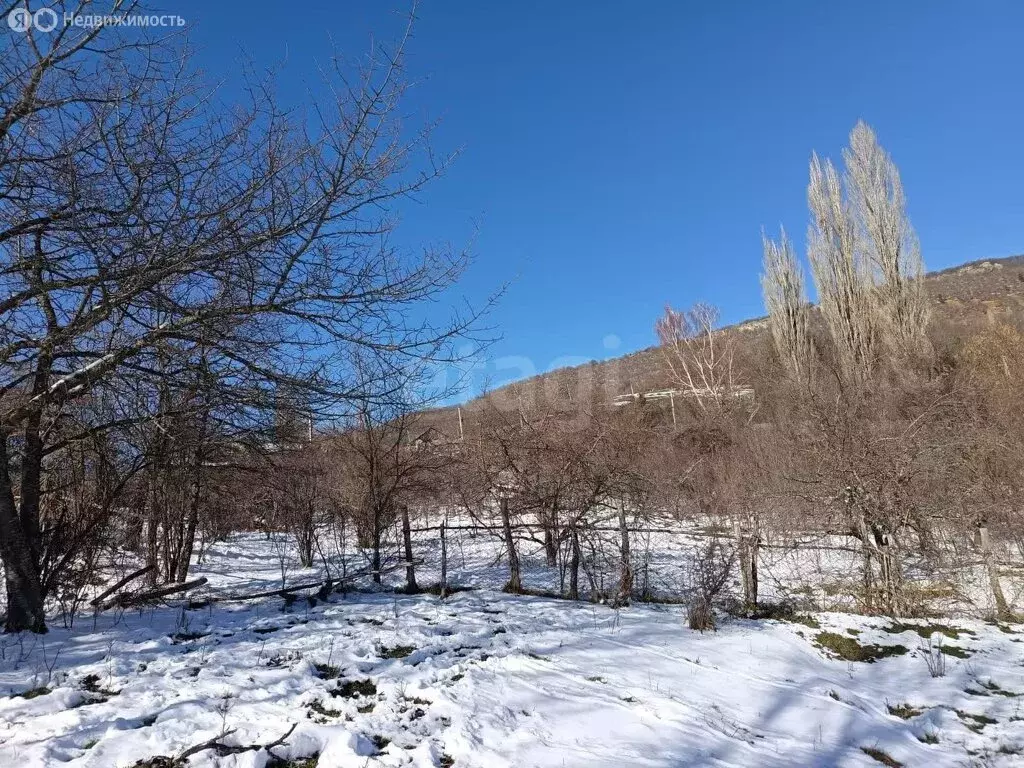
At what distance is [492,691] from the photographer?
14.0 ft

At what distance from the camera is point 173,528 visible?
9406 millimetres

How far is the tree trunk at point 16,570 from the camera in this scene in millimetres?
5098

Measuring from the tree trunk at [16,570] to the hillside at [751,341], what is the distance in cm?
599

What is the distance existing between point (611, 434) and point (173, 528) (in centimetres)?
770

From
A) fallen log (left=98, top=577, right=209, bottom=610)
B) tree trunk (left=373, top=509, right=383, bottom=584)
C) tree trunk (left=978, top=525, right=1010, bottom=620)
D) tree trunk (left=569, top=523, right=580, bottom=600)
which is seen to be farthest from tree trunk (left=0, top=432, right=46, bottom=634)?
tree trunk (left=978, top=525, right=1010, bottom=620)

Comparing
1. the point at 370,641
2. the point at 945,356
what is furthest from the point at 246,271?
the point at 945,356

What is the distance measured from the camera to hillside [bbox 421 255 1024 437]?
1681 cm

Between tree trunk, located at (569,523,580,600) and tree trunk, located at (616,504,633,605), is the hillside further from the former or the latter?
tree trunk, located at (616,504,633,605)

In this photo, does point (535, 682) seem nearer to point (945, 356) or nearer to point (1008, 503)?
point (1008, 503)

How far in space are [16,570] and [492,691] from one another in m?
4.49

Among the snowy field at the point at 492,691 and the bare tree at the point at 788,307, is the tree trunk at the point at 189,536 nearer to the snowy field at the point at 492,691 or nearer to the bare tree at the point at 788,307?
the snowy field at the point at 492,691

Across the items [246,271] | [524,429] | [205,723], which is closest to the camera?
[205,723]

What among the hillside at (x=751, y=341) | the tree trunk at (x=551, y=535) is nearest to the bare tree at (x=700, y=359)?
the hillside at (x=751, y=341)

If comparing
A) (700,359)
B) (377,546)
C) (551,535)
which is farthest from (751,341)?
(377,546)
